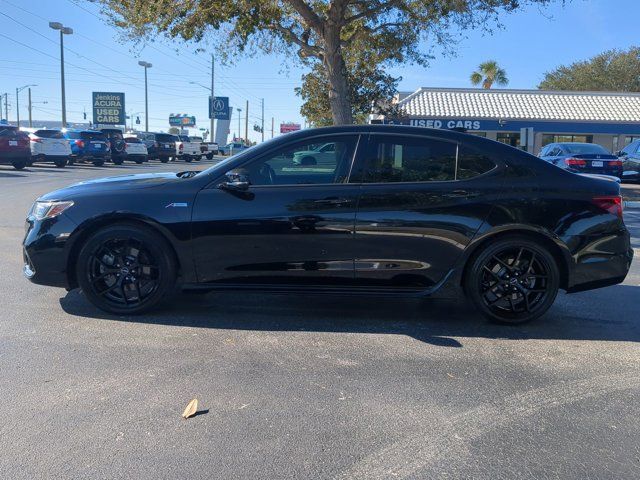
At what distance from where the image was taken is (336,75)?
1541 centimetres

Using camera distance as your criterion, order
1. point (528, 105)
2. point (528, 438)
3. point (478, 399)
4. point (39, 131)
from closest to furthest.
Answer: point (528, 438), point (478, 399), point (39, 131), point (528, 105)

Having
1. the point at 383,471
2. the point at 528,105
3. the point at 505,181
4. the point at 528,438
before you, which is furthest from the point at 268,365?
the point at 528,105

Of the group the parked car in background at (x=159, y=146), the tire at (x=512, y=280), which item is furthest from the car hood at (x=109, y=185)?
the parked car in background at (x=159, y=146)

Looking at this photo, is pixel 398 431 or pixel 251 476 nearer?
pixel 251 476

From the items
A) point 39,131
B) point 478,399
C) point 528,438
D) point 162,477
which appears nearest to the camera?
point 162,477

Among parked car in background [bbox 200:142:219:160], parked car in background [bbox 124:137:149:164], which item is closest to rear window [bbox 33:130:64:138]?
parked car in background [bbox 124:137:149:164]

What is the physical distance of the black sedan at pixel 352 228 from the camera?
484 cm

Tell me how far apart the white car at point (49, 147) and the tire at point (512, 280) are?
78.1 ft

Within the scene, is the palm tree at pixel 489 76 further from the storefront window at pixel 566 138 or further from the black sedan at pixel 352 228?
the black sedan at pixel 352 228

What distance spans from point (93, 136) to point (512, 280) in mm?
26895

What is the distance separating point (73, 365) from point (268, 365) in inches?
53.1

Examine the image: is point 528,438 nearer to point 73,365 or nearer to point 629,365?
point 629,365

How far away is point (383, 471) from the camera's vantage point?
2830mm

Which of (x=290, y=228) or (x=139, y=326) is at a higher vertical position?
(x=290, y=228)
